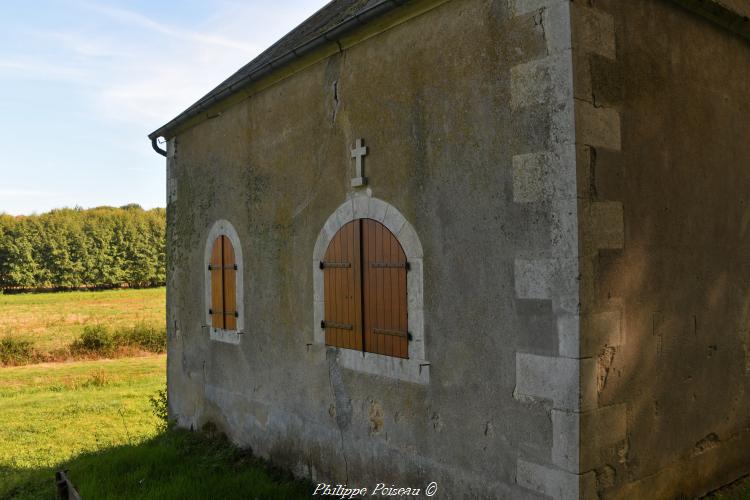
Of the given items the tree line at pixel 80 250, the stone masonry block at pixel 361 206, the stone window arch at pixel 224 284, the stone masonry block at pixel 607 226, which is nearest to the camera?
the stone masonry block at pixel 607 226

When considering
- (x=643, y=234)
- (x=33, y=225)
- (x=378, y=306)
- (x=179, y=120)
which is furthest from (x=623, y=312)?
(x=33, y=225)

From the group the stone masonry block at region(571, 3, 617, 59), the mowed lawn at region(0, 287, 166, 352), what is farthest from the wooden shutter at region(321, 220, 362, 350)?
the mowed lawn at region(0, 287, 166, 352)

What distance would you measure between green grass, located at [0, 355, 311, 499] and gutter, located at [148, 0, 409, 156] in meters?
4.26

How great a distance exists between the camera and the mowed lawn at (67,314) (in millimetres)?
20594

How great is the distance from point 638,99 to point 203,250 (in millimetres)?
5907

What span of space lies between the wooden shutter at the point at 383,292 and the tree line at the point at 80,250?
45.9 metres

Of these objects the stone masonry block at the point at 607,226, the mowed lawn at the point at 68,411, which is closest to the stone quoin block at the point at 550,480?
the stone masonry block at the point at 607,226

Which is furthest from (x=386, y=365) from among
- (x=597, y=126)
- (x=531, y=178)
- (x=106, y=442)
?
(x=106, y=442)

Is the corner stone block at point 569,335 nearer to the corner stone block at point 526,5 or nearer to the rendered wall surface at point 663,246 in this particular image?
the rendered wall surface at point 663,246

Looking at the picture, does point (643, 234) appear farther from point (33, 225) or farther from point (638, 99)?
point (33, 225)

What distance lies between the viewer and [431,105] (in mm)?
4379

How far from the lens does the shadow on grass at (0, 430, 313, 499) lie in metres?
5.52

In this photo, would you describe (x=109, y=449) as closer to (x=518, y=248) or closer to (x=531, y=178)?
(x=518, y=248)

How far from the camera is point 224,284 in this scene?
24.2 feet
